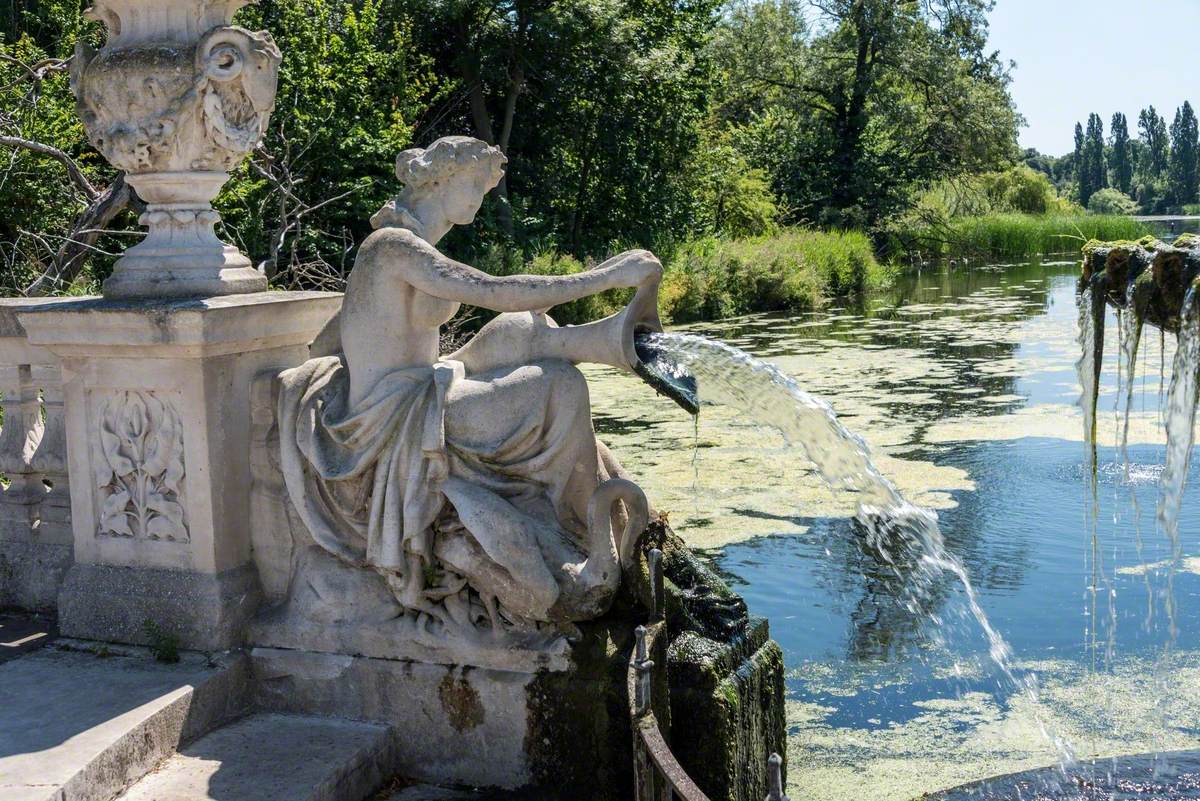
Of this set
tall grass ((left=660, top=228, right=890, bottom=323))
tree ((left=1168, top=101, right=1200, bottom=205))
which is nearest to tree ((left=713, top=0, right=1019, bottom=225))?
tall grass ((left=660, top=228, right=890, bottom=323))

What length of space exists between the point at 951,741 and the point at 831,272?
1904cm

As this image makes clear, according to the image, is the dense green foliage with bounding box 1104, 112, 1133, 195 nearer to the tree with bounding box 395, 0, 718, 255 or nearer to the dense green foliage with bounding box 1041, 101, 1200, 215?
the dense green foliage with bounding box 1041, 101, 1200, 215

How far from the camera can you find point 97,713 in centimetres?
330

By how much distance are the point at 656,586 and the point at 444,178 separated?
1.22m

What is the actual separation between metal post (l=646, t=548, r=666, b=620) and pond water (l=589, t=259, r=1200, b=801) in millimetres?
1160

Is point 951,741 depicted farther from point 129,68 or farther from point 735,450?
point 735,450

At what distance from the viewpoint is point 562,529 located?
345 centimetres

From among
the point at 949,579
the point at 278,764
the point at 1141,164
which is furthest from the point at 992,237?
the point at 1141,164

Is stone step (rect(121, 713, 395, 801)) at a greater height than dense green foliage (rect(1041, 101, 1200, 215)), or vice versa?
dense green foliage (rect(1041, 101, 1200, 215))

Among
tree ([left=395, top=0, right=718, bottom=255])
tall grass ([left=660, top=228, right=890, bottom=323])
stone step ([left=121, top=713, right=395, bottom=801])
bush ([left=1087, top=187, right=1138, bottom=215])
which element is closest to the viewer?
stone step ([left=121, top=713, right=395, bottom=801])

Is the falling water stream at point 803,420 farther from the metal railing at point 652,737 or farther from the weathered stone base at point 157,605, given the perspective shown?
the weathered stone base at point 157,605

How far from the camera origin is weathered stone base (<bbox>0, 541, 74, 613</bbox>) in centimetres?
414

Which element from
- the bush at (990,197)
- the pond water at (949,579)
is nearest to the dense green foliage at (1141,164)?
the bush at (990,197)

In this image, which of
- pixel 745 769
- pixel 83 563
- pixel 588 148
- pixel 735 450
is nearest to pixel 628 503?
pixel 745 769
